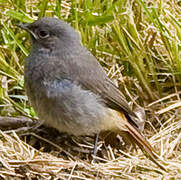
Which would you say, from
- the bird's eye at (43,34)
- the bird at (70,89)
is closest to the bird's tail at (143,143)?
the bird at (70,89)

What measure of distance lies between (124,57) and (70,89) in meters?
1.23

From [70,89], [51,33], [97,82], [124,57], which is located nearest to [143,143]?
[97,82]

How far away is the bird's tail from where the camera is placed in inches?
201

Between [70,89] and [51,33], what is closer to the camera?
[70,89]

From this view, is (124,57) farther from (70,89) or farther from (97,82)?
(70,89)

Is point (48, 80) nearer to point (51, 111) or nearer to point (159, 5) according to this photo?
point (51, 111)

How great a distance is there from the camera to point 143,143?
17.5ft

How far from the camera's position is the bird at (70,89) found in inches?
203

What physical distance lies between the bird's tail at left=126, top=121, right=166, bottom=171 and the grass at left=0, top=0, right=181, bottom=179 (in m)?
0.09

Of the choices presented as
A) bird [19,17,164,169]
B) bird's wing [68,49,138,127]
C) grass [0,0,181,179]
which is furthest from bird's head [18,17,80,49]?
grass [0,0,181,179]

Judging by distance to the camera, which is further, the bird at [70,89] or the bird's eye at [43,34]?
the bird's eye at [43,34]

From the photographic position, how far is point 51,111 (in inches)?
203

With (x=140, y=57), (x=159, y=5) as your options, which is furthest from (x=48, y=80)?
(x=159, y=5)

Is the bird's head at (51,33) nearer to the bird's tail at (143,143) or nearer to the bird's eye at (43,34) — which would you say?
the bird's eye at (43,34)
